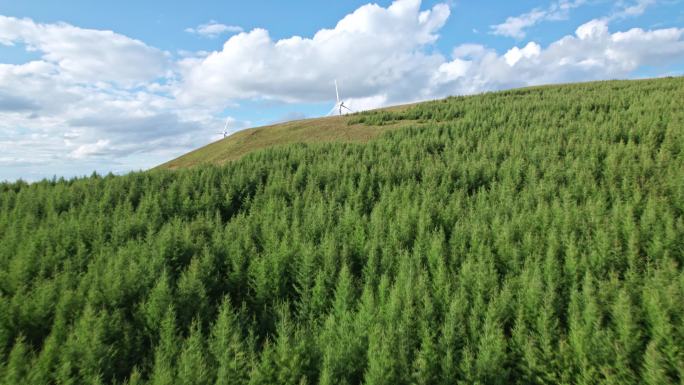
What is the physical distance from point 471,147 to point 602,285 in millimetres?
17428

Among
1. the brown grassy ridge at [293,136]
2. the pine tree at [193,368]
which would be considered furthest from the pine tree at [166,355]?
the brown grassy ridge at [293,136]

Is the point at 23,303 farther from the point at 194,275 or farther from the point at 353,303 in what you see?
the point at 353,303

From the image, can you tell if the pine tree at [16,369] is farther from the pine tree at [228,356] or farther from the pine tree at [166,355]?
the pine tree at [228,356]

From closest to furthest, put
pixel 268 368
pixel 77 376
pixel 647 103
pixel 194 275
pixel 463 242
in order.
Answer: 1. pixel 268 368
2. pixel 77 376
3. pixel 194 275
4. pixel 463 242
5. pixel 647 103

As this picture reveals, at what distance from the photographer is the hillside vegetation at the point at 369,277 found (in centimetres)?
688

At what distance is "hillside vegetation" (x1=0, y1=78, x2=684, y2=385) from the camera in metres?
6.88

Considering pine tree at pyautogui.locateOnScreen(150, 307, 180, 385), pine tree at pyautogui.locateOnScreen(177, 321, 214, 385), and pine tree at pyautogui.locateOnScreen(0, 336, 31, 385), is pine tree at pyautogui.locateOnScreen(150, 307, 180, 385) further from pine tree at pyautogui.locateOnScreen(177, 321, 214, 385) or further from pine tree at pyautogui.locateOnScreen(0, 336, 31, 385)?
pine tree at pyautogui.locateOnScreen(0, 336, 31, 385)

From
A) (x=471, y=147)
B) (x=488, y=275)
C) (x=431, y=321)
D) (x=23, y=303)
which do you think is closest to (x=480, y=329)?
(x=431, y=321)

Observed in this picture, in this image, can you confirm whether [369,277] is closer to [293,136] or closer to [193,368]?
[193,368]

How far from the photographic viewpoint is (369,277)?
A: 10.2 meters

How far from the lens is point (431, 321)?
802cm

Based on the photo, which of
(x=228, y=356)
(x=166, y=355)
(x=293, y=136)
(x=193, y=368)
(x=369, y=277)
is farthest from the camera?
(x=293, y=136)

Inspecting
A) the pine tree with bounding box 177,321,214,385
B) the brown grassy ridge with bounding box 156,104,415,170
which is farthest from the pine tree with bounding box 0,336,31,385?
the brown grassy ridge with bounding box 156,104,415,170

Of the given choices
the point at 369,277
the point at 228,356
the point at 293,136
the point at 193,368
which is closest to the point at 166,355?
the point at 193,368
